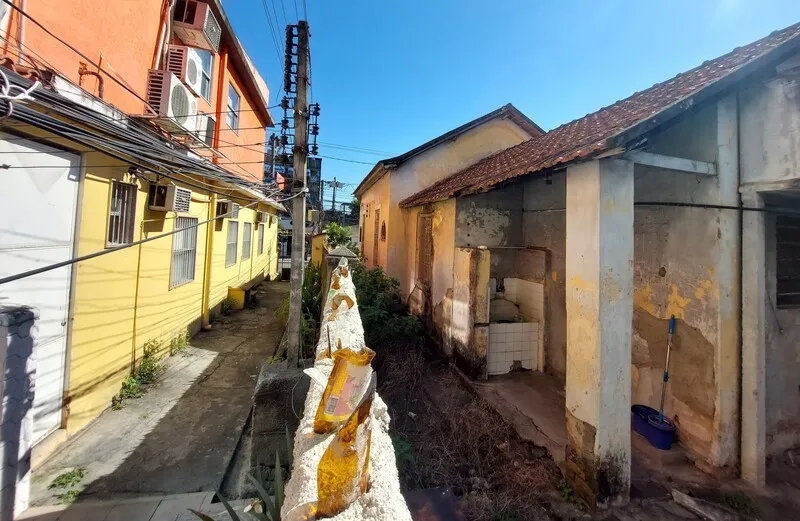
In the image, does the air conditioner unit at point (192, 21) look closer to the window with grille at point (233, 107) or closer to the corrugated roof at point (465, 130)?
the window with grille at point (233, 107)

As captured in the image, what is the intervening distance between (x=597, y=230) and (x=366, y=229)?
41.8ft

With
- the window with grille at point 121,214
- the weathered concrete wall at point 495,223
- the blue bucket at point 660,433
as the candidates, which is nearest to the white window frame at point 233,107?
the window with grille at point 121,214

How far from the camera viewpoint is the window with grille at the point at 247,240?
12.9m

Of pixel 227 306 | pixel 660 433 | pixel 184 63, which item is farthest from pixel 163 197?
pixel 660 433

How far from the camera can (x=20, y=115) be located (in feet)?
6.69

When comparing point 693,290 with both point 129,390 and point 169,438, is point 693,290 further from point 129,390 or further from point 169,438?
point 129,390

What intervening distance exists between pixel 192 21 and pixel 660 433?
35.1 feet

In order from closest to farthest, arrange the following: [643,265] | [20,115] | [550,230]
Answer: [20,115] → [643,265] → [550,230]

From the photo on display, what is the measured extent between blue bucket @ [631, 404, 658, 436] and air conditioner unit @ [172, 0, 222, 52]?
33.6 ft

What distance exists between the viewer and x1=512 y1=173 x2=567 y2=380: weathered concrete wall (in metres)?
6.15

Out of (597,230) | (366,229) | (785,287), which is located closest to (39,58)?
(597,230)

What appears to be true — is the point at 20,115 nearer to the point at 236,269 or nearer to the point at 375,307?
the point at 375,307

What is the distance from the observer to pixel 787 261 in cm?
432

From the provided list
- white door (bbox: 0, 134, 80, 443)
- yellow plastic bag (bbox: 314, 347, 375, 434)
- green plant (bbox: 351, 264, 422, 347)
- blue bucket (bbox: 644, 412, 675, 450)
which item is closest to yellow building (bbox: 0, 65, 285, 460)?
white door (bbox: 0, 134, 80, 443)
